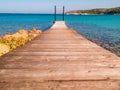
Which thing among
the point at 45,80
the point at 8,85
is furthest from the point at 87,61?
the point at 8,85

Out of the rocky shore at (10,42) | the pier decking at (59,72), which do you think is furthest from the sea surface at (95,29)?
the pier decking at (59,72)

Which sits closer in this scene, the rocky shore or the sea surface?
the rocky shore

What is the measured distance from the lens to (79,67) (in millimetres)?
5188

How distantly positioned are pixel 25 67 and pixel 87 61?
1.42 metres

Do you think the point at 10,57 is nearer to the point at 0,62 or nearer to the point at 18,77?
the point at 0,62

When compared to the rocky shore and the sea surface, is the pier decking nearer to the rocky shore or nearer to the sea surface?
the rocky shore

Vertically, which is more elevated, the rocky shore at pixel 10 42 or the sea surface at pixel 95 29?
the rocky shore at pixel 10 42

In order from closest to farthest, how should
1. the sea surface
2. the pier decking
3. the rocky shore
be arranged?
1. the pier decking
2. the rocky shore
3. the sea surface

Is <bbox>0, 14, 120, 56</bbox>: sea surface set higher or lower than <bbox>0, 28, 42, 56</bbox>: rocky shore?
lower

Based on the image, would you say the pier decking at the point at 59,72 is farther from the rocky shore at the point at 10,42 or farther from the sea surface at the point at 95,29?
the sea surface at the point at 95,29

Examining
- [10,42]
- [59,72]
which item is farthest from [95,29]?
[59,72]

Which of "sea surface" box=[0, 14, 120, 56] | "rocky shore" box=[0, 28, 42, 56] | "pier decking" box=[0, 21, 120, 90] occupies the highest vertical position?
"pier decking" box=[0, 21, 120, 90]

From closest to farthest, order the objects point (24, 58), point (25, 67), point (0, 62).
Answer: point (25, 67), point (0, 62), point (24, 58)

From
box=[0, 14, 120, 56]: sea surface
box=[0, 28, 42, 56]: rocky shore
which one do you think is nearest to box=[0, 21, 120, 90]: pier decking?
box=[0, 28, 42, 56]: rocky shore
